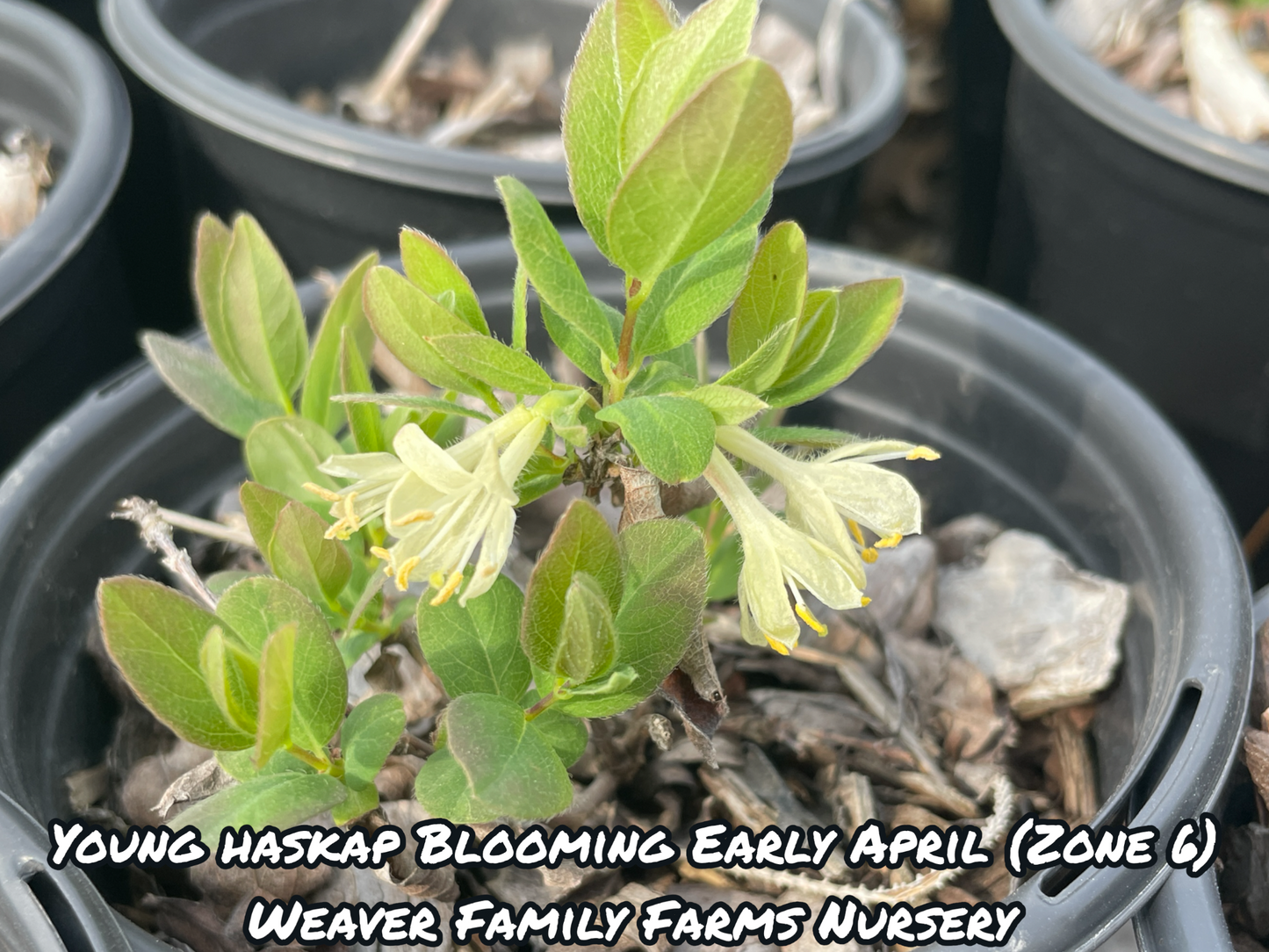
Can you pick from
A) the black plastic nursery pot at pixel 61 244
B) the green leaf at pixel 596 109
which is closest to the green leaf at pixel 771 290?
the green leaf at pixel 596 109

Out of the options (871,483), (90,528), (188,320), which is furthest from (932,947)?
(188,320)

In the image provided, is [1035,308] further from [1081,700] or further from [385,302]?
[385,302]

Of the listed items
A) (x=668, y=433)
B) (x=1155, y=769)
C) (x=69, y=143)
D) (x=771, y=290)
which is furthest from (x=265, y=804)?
(x=69, y=143)

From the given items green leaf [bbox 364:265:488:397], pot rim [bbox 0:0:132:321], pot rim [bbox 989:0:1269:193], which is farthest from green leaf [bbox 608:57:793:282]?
pot rim [bbox 989:0:1269:193]

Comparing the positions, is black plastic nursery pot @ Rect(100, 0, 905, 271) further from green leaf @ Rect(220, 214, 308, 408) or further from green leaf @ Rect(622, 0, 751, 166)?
green leaf @ Rect(622, 0, 751, 166)

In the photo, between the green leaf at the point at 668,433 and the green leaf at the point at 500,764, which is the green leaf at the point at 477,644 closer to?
the green leaf at the point at 500,764

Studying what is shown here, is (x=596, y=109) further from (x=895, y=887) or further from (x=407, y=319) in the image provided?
(x=895, y=887)
